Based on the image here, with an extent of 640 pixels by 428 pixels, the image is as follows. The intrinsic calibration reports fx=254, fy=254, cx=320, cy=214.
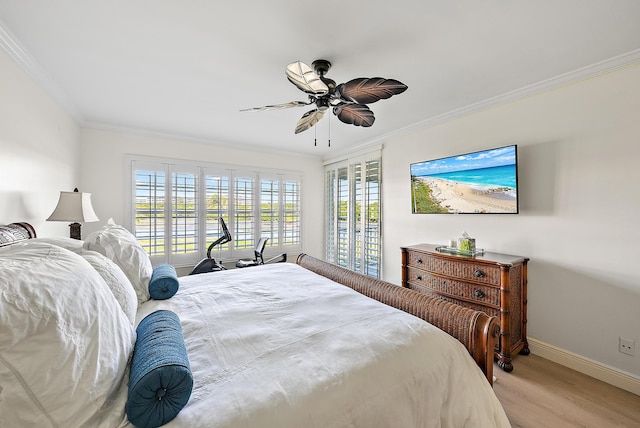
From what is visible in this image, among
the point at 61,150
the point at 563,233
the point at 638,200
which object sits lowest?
the point at 563,233

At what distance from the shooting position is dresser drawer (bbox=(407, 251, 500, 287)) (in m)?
2.22

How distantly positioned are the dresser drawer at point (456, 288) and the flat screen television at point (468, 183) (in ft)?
2.53

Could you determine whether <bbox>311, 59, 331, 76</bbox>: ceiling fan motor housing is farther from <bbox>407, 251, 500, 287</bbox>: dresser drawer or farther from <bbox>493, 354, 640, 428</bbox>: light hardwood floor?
<bbox>493, 354, 640, 428</bbox>: light hardwood floor

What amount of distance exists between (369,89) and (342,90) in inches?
7.4

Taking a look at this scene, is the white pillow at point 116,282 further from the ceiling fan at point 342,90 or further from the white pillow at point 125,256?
the ceiling fan at point 342,90

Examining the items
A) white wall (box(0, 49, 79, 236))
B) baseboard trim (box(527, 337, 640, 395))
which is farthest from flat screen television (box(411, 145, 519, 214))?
white wall (box(0, 49, 79, 236))

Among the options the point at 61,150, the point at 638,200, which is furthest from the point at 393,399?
the point at 61,150

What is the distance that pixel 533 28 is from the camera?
160 centimetres

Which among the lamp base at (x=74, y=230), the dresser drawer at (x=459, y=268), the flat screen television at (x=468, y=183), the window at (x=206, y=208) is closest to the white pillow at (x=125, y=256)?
the lamp base at (x=74, y=230)

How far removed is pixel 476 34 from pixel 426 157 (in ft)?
5.63

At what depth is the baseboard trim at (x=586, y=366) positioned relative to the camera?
1.89 m

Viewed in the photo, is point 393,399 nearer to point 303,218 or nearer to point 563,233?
point 563,233

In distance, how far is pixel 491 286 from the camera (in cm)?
222

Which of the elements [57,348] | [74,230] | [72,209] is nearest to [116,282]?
[57,348]
